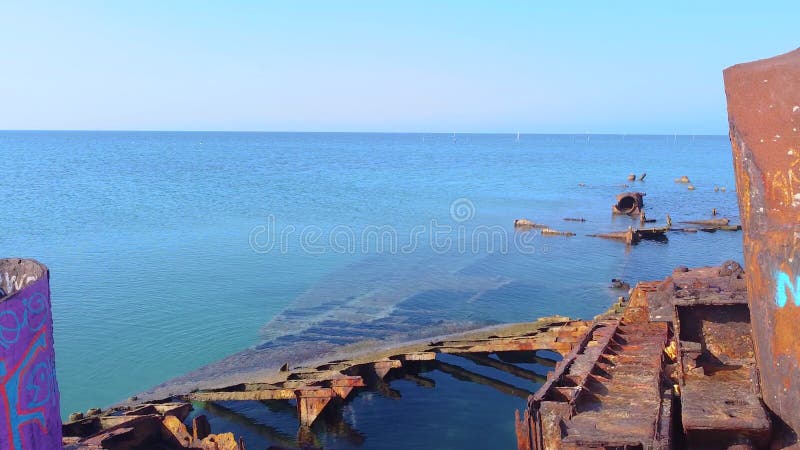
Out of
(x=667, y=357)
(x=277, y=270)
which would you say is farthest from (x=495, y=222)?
(x=667, y=357)

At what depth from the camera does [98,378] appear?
1961 centimetres

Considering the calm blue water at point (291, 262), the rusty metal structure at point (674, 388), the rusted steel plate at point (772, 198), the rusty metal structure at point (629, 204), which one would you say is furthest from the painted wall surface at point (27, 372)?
the rusty metal structure at point (629, 204)

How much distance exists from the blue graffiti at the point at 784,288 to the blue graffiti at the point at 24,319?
776 centimetres

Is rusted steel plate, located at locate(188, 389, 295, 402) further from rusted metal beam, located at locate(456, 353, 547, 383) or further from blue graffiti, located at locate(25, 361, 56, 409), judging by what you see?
blue graffiti, located at locate(25, 361, 56, 409)

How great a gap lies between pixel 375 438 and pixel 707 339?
25.4 feet

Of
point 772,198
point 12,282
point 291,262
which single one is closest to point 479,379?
point 12,282

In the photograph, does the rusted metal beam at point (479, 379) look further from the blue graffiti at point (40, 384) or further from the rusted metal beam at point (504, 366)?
the blue graffiti at point (40, 384)

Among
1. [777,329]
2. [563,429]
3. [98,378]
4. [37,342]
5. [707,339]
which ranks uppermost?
[777,329]

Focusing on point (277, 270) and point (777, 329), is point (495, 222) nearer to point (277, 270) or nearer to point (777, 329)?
point (277, 270)

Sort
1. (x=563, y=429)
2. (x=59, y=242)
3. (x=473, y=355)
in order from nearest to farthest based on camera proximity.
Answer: (x=563, y=429) < (x=473, y=355) < (x=59, y=242)

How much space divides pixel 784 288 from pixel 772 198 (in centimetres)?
82

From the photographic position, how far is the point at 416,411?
52.9ft

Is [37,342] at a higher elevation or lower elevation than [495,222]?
higher

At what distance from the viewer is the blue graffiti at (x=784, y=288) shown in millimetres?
5750
